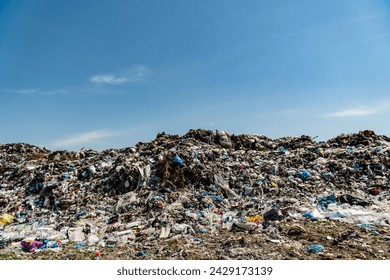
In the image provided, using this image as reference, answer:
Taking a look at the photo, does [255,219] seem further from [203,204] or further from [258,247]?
[258,247]

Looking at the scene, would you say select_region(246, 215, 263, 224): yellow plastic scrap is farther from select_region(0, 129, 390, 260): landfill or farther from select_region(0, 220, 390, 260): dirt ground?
select_region(0, 220, 390, 260): dirt ground

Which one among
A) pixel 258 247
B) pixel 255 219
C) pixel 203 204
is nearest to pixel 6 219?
pixel 203 204

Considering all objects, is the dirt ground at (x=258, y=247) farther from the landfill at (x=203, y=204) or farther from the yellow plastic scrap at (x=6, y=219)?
the yellow plastic scrap at (x=6, y=219)

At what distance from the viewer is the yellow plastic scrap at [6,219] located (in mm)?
7746

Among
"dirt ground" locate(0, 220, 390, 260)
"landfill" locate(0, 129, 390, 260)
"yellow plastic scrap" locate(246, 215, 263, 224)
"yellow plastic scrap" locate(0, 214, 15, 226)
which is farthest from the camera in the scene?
"yellow plastic scrap" locate(0, 214, 15, 226)

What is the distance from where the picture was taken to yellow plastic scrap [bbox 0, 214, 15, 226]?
7.75 m

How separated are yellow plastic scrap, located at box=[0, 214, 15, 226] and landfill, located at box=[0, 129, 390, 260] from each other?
0.07ft

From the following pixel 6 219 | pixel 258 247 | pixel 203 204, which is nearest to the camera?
pixel 258 247

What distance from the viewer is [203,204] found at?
7621 mm

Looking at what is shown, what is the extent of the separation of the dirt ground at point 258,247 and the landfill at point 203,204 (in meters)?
0.02

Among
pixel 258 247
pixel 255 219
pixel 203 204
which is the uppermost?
pixel 203 204

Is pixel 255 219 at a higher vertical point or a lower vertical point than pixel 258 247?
higher

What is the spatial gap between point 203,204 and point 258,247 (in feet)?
8.23

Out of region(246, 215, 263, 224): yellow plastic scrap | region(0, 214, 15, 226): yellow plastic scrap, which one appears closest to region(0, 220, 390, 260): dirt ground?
region(246, 215, 263, 224): yellow plastic scrap
